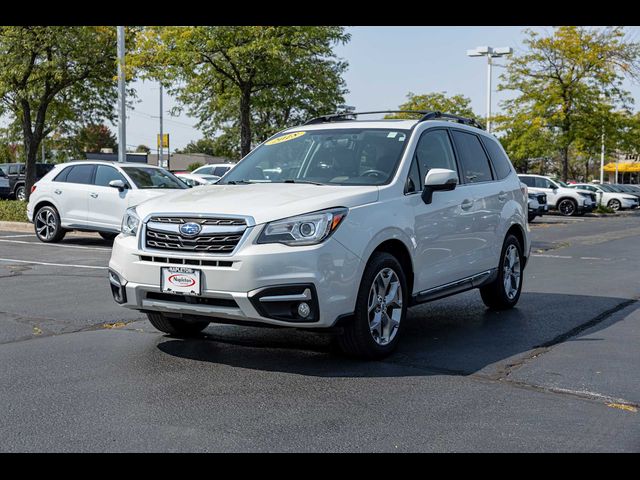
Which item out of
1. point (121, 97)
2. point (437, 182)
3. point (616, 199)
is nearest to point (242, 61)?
point (121, 97)

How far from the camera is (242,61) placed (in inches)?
936

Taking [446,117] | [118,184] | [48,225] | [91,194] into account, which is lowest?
[48,225]

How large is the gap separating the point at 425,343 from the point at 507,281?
216 cm

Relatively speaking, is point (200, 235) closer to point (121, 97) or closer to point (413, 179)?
point (413, 179)

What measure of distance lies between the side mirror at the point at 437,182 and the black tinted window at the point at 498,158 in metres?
1.88

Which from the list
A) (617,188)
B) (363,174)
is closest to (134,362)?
(363,174)

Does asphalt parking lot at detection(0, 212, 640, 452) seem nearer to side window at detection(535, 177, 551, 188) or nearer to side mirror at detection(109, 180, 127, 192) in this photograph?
side mirror at detection(109, 180, 127, 192)

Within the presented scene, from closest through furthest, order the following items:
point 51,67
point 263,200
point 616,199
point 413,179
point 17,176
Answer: point 263,200 < point 413,179 < point 51,67 < point 17,176 < point 616,199

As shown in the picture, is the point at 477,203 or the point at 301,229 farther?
the point at 477,203

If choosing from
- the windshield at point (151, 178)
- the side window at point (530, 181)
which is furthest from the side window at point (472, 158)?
the side window at point (530, 181)

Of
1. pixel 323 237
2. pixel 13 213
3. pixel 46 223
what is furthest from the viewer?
pixel 13 213

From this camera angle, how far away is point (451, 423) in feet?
15.0

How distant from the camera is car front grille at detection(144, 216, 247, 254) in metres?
5.61

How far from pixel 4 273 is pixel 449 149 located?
6.68 meters
